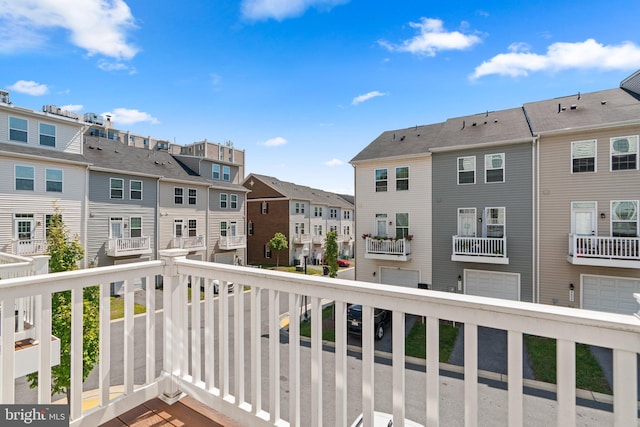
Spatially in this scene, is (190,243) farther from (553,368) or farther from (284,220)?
(553,368)

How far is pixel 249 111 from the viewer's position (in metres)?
13.4

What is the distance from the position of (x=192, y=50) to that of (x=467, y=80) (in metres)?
9.78

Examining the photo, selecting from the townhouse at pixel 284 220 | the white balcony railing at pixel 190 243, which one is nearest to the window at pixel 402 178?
the white balcony railing at pixel 190 243

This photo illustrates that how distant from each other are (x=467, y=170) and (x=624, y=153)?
468cm

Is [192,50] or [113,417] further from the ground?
[192,50]

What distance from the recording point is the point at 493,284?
11.5 meters

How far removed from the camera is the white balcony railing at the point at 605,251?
9.27 meters

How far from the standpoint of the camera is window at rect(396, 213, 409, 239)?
13133mm

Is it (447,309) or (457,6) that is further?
(457,6)

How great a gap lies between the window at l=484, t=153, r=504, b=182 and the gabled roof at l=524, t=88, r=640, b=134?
1.47m

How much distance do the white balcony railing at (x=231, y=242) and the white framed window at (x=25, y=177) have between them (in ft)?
31.6

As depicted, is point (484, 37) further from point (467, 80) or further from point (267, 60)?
point (267, 60)

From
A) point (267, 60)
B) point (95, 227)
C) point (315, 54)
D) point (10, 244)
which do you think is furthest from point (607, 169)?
point (10, 244)

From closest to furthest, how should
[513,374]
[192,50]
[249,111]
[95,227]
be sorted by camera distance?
[513,374]
[192,50]
[249,111]
[95,227]
